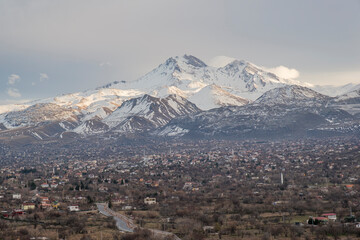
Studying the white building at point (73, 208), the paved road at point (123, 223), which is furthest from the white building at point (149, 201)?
the white building at point (73, 208)

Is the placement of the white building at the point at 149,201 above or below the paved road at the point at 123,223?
above

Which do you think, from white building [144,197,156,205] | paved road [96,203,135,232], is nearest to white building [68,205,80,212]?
paved road [96,203,135,232]

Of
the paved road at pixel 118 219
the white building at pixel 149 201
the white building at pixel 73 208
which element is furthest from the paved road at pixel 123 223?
Result: the white building at pixel 149 201

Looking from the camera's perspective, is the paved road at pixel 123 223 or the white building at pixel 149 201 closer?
the paved road at pixel 123 223

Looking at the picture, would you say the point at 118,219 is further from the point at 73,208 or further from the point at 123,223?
the point at 73,208

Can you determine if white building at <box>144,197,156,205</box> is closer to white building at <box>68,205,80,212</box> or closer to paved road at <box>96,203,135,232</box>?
paved road at <box>96,203,135,232</box>

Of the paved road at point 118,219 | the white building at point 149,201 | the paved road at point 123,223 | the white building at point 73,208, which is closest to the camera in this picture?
the paved road at point 123,223

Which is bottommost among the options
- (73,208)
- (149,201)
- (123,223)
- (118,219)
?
(123,223)

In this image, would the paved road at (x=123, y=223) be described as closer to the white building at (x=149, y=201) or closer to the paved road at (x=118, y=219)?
the paved road at (x=118, y=219)

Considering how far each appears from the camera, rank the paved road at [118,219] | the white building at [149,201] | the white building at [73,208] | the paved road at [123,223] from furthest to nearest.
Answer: the white building at [149,201]
the white building at [73,208]
the paved road at [118,219]
the paved road at [123,223]

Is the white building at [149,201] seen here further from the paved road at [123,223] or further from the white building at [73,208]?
the white building at [73,208]

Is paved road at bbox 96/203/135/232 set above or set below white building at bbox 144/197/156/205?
below

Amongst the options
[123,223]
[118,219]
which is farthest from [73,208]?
[123,223]
